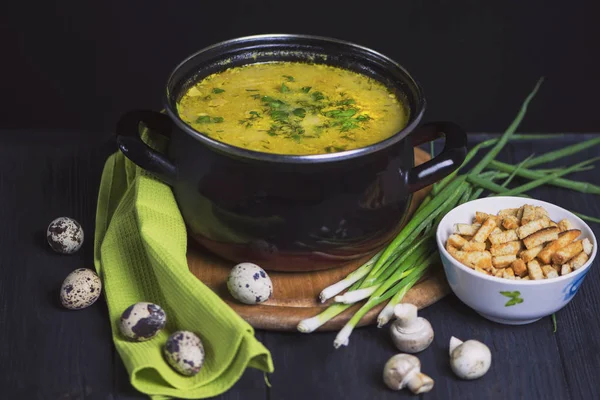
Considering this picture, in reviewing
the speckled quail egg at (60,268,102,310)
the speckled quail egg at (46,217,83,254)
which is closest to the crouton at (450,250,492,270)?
the speckled quail egg at (60,268,102,310)

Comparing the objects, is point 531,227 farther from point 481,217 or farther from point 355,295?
point 355,295

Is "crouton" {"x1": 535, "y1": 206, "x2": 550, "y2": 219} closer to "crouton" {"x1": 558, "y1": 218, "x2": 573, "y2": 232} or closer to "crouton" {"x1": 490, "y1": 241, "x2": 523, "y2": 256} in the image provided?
"crouton" {"x1": 558, "y1": 218, "x2": 573, "y2": 232}

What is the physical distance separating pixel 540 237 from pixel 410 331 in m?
0.43

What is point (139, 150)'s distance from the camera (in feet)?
8.38

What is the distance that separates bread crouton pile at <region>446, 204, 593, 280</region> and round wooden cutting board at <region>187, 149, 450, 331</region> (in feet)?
0.48

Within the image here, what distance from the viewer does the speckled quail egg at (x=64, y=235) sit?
2.74m

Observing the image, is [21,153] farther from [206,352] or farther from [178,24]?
[206,352]

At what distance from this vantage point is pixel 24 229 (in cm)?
291

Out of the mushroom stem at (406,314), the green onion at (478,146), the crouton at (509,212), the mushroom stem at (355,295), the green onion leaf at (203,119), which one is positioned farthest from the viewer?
the green onion at (478,146)

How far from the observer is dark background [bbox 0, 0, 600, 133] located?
3633 mm

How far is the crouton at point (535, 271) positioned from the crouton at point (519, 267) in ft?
0.04

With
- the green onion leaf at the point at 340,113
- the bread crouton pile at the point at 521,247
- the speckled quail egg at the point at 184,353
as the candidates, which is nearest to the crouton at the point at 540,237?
the bread crouton pile at the point at 521,247

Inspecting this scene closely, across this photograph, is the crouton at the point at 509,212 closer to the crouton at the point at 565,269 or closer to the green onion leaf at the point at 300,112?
the crouton at the point at 565,269

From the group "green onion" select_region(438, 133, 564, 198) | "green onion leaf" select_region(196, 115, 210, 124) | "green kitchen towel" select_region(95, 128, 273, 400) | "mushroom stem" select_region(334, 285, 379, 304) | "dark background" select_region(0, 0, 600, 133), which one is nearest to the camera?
"green kitchen towel" select_region(95, 128, 273, 400)
